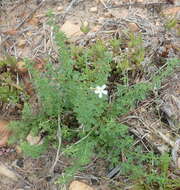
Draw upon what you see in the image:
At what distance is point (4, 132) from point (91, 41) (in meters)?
1.33

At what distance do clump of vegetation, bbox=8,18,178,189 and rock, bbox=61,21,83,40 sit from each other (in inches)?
17.6

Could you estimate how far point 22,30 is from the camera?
13.6 feet

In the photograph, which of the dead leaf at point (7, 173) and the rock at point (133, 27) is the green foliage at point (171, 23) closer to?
the rock at point (133, 27)

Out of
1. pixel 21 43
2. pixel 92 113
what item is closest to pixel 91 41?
pixel 21 43

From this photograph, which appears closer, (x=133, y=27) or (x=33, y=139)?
(x=33, y=139)

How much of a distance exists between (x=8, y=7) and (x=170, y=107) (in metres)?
2.34

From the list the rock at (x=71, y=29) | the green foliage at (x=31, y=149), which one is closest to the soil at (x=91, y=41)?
the rock at (x=71, y=29)

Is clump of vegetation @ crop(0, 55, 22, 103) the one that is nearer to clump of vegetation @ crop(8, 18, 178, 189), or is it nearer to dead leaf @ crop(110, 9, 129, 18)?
clump of vegetation @ crop(8, 18, 178, 189)

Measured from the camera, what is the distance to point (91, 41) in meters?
3.88

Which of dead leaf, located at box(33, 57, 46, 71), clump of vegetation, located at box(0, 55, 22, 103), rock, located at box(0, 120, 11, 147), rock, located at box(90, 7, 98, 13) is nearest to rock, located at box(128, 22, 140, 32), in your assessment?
rock, located at box(90, 7, 98, 13)

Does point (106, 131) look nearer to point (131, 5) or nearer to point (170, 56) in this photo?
point (170, 56)

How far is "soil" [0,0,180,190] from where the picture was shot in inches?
128

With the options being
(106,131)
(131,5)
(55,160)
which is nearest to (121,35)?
(131,5)

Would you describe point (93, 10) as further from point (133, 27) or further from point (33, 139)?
point (33, 139)
